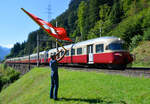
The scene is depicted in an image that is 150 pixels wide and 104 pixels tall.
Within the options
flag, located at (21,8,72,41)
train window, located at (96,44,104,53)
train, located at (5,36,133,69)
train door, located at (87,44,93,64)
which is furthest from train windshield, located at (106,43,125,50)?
flag, located at (21,8,72,41)

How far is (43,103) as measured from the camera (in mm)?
8109

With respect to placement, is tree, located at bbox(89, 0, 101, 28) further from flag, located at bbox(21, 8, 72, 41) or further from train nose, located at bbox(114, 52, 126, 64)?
flag, located at bbox(21, 8, 72, 41)

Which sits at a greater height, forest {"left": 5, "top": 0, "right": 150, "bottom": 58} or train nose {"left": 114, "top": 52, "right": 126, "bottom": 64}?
forest {"left": 5, "top": 0, "right": 150, "bottom": 58}

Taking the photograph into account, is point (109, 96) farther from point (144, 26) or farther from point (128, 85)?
point (144, 26)

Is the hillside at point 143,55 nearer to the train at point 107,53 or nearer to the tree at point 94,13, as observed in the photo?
the train at point 107,53

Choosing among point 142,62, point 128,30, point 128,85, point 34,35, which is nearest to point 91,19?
point 128,30

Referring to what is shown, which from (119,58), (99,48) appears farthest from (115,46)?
(99,48)

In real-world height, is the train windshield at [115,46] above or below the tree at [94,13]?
below

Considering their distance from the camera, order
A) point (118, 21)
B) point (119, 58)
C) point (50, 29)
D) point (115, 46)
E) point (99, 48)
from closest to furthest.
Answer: point (50, 29) → point (119, 58) → point (115, 46) → point (99, 48) → point (118, 21)

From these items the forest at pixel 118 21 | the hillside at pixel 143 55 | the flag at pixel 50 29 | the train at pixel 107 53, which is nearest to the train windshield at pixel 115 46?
the train at pixel 107 53

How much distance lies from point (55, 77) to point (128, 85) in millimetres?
3363

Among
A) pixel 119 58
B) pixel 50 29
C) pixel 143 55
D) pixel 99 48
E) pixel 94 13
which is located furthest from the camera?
pixel 94 13

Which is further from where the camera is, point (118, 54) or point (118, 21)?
point (118, 21)

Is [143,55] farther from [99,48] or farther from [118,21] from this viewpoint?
[118,21]
